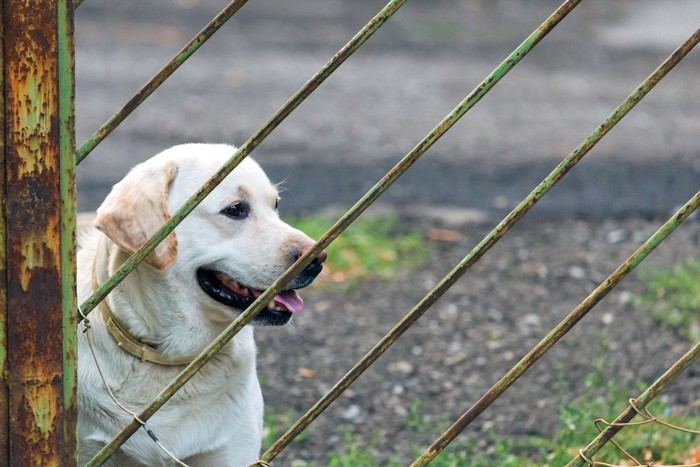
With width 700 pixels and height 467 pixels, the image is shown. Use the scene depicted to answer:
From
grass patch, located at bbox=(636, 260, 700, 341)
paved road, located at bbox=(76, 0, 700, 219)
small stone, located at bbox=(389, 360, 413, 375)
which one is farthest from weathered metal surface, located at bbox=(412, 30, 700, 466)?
paved road, located at bbox=(76, 0, 700, 219)

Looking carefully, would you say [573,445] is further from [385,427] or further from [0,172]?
[0,172]

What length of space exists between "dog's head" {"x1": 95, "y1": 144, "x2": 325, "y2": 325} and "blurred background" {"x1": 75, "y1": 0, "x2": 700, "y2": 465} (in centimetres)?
92

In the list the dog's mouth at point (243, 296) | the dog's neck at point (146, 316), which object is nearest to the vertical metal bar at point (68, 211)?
the dog's neck at point (146, 316)

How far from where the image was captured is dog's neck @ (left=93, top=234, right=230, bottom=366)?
2830 millimetres

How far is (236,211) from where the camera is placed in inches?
121

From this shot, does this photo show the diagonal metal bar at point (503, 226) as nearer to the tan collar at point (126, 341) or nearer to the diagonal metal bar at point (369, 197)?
the diagonal metal bar at point (369, 197)

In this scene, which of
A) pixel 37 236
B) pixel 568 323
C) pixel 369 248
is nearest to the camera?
pixel 37 236

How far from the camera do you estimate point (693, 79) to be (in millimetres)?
8727

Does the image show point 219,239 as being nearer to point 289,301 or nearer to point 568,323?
point 289,301

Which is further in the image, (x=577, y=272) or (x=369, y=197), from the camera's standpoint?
(x=577, y=272)

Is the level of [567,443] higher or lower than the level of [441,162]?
higher

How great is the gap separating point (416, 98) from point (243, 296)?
5.36 meters

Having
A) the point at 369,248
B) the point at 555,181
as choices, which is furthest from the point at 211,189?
the point at 369,248

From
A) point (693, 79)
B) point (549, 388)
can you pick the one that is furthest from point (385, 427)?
point (693, 79)
